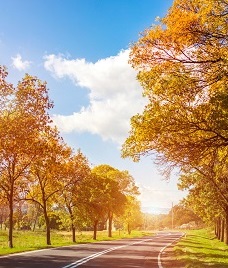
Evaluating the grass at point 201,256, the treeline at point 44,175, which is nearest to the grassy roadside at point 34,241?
the treeline at point 44,175

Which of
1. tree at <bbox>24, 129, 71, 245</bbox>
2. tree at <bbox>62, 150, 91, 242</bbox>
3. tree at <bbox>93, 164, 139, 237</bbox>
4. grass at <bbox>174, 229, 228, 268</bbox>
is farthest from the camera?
tree at <bbox>93, 164, 139, 237</bbox>

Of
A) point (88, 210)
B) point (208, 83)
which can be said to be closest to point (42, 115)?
point (208, 83)

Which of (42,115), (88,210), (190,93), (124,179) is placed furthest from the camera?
(124,179)

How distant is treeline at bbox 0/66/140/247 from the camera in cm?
2428

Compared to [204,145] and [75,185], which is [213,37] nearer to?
[204,145]

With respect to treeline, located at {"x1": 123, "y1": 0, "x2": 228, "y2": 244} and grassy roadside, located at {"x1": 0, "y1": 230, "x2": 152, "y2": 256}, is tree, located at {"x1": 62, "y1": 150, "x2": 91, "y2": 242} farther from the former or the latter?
treeline, located at {"x1": 123, "y1": 0, "x2": 228, "y2": 244}

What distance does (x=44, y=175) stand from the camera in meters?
38.0

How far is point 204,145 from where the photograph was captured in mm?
14336

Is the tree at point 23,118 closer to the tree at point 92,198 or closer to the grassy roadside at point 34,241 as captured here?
the grassy roadside at point 34,241

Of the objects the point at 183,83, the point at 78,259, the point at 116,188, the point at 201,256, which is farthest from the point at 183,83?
the point at 116,188

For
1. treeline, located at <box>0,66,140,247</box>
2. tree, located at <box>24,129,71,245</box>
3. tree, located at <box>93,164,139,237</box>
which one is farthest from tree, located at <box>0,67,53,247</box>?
tree, located at <box>93,164,139,237</box>

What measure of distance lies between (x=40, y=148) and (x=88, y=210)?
23017 millimetres

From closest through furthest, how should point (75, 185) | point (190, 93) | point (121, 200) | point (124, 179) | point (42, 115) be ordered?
point (190, 93)
point (42, 115)
point (75, 185)
point (121, 200)
point (124, 179)

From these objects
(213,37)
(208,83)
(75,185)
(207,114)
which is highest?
(213,37)
